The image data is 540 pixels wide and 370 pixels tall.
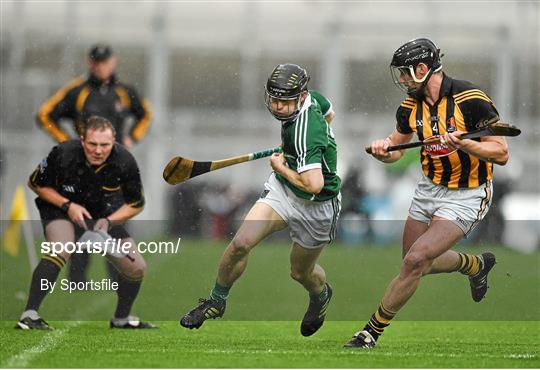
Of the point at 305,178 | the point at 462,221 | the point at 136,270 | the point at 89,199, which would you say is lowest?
the point at 136,270

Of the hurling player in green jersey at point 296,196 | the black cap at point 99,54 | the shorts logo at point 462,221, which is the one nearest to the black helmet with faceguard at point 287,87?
the hurling player in green jersey at point 296,196

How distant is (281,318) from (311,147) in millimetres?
2230

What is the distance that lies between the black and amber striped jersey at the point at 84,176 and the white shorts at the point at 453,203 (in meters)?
1.83

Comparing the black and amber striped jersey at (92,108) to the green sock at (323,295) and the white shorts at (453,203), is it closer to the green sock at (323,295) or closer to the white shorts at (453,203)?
the green sock at (323,295)

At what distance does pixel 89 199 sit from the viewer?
8.09 meters

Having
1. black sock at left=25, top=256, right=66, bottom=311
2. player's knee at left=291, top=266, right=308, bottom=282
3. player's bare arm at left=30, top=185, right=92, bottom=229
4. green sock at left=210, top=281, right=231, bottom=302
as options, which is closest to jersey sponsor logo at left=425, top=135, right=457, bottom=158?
Answer: player's knee at left=291, top=266, right=308, bottom=282

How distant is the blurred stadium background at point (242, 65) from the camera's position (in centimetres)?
1020

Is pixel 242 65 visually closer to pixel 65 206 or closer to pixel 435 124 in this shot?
pixel 65 206

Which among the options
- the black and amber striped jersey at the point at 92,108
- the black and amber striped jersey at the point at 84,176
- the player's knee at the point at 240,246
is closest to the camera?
the player's knee at the point at 240,246

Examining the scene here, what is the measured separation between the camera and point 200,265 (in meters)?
8.84

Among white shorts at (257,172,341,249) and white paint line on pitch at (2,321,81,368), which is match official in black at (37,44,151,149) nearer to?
white paint line on pitch at (2,321,81,368)

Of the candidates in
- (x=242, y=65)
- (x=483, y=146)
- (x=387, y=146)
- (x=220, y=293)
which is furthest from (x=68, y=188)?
(x=242, y=65)

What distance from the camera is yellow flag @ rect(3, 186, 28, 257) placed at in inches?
373

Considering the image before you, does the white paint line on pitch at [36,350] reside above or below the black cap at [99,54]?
below
